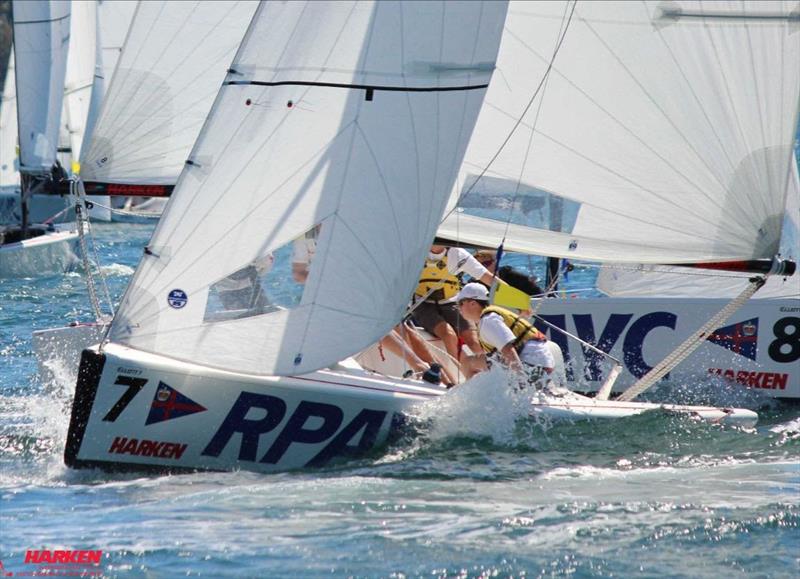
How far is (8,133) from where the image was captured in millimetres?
21578

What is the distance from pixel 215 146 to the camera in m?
7.28

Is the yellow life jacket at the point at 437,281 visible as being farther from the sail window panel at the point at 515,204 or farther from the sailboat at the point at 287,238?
the sailboat at the point at 287,238

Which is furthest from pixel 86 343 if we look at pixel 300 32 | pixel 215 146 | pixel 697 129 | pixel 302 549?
pixel 697 129

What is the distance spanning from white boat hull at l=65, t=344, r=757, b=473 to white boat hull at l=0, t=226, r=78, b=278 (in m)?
9.41

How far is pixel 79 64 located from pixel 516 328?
12142 millimetres

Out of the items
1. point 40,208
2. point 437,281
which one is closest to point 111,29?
point 40,208

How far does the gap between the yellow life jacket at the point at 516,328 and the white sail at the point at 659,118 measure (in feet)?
2.30

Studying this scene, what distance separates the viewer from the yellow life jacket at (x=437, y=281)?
Result: 934 centimetres

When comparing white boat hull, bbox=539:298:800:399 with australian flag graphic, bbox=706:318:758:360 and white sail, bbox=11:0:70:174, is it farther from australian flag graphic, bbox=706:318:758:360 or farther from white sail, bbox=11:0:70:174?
white sail, bbox=11:0:70:174

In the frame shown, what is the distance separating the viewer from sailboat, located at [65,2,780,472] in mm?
7207

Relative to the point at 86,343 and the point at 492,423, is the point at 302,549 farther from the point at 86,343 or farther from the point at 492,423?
the point at 86,343

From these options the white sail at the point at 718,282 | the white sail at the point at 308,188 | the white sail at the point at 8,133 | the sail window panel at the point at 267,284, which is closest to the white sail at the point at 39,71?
the white sail at the point at 8,133

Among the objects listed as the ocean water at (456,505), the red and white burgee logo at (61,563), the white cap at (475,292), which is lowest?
the red and white burgee logo at (61,563)

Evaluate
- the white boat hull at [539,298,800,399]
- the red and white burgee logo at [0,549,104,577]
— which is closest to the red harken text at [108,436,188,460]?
the red and white burgee logo at [0,549,104,577]
